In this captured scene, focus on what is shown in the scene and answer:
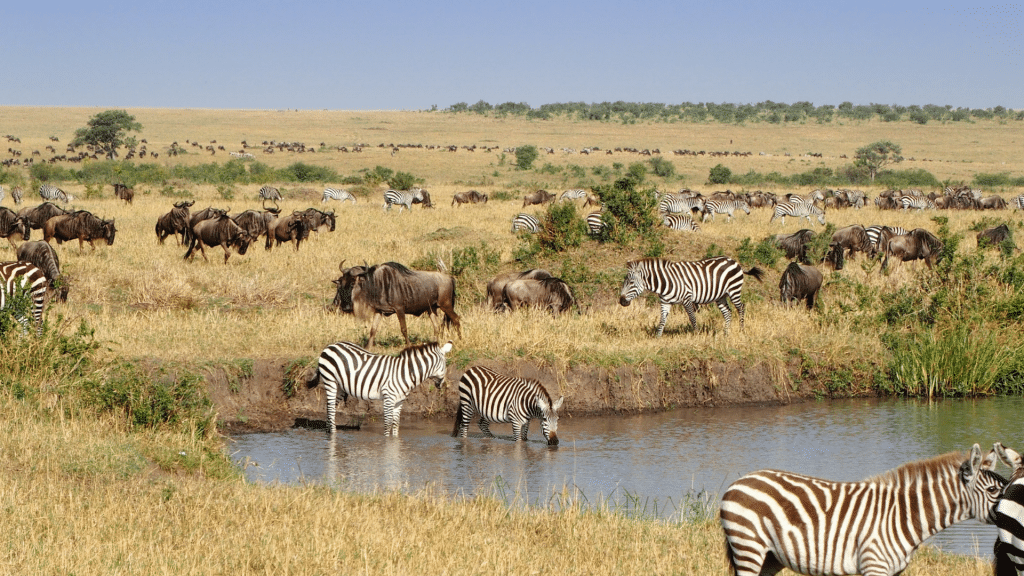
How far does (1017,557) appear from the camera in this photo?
512 centimetres

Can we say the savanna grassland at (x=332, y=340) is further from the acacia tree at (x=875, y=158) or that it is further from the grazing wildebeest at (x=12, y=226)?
the acacia tree at (x=875, y=158)

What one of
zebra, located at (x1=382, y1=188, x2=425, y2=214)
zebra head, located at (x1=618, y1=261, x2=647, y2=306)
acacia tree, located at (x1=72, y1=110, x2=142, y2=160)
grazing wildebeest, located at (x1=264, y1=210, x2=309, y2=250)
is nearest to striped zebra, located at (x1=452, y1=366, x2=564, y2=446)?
zebra head, located at (x1=618, y1=261, x2=647, y2=306)

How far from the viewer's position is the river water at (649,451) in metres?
10.3

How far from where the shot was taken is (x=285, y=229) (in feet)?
86.5

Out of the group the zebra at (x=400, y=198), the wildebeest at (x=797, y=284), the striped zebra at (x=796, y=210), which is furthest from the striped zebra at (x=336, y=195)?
the wildebeest at (x=797, y=284)

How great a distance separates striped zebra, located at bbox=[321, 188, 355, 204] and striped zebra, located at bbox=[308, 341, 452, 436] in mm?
28634

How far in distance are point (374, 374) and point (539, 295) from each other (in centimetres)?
492

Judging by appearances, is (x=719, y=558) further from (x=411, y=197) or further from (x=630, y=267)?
(x=411, y=197)

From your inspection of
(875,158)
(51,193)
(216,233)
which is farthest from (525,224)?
(875,158)

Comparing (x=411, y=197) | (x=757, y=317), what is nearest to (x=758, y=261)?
(x=757, y=317)

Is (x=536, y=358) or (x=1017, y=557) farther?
(x=536, y=358)

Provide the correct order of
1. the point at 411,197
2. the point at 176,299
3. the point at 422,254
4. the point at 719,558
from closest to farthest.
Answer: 1. the point at 719,558
2. the point at 176,299
3. the point at 422,254
4. the point at 411,197

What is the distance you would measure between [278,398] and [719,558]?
762 centimetres

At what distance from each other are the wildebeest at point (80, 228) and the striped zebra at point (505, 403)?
46.6ft
